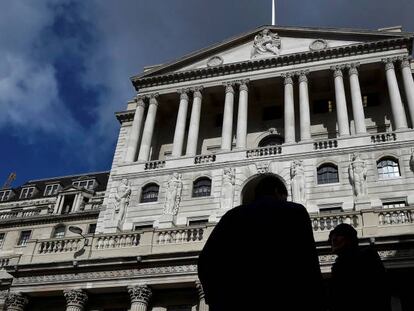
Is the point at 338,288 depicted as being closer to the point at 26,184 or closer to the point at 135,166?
the point at 135,166

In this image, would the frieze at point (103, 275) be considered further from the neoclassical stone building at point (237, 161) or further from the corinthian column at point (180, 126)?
the corinthian column at point (180, 126)

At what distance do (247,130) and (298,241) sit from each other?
3483cm

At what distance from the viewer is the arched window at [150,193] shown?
34594mm

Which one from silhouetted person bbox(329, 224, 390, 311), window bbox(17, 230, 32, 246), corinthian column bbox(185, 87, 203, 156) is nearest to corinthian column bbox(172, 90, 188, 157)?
corinthian column bbox(185, 87, 203, 156)

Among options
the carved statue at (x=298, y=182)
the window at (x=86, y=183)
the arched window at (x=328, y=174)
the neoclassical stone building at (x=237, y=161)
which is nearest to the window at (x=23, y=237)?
the window at (x=86, y=183)

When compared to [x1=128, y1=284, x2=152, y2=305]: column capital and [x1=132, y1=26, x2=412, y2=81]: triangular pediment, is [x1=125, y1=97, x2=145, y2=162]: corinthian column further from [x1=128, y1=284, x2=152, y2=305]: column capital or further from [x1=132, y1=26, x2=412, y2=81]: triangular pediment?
[x1=128, y1=284, x2=152, y2=305]: column capital

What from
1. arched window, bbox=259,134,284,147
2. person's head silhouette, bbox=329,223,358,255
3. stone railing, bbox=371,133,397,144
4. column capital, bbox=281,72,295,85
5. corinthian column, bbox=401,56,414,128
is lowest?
person's head silhouette, bbox=329,223,358,255

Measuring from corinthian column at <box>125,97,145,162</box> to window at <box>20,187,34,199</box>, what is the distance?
30.1m

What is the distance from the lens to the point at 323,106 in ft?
130

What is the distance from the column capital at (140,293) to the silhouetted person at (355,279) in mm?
20366

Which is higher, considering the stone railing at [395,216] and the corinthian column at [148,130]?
the corinthian column at [148,130]

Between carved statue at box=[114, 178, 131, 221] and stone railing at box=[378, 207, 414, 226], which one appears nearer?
stone railing at box=[378, 207, 414, 226]

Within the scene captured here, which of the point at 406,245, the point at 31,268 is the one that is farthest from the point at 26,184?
the point at 406,245

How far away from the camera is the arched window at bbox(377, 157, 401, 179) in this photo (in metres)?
30.8
